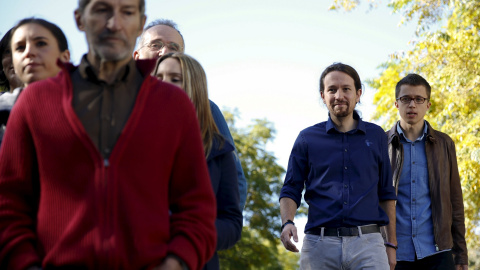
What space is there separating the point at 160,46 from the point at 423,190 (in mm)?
2918

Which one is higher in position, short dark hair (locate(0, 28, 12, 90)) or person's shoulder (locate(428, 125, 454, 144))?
short dark hair (locate(0, 28, 12, 90))

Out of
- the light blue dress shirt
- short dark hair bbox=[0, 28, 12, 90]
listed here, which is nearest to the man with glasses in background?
short dark hair bbox=[0, 28, 12, 90]

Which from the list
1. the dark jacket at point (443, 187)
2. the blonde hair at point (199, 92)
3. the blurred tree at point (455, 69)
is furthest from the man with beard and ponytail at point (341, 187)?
the blurred tree at point (455, 69)

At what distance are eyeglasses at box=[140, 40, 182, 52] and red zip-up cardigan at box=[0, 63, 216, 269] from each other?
278cm

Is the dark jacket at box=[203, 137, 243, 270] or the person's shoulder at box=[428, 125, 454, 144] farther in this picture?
the person's shoulder at box=[428, 125, 454, 144]

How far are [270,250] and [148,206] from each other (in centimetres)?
2880

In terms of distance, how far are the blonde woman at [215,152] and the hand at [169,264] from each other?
0.79 meters

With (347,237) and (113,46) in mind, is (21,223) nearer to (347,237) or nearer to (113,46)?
(113,46)

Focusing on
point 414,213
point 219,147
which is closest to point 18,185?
point 219,147

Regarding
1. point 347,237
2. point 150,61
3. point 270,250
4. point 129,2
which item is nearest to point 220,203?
point 150,61

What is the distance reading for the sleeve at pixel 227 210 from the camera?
3.46m

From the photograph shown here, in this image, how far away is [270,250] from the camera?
102 ft

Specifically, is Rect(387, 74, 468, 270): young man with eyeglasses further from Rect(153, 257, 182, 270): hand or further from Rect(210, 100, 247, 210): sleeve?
Rect(153, 257, 182, 270): hand

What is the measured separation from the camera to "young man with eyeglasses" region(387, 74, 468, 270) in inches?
271
